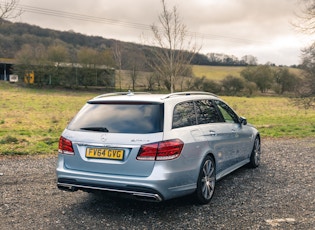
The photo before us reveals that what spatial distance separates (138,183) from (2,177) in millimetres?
→ 3746

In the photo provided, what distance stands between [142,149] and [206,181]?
1.40 m

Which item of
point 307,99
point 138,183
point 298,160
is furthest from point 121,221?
point 307,99

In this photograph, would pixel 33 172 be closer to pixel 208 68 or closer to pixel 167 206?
pixel 167 206

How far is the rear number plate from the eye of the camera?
14.2ft

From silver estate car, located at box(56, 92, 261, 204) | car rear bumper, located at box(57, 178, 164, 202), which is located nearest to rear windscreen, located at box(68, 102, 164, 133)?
silver estate car, located at box(56, 92, 261, 204)

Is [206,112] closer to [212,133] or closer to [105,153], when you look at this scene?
[212,133]

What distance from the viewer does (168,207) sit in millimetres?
4938

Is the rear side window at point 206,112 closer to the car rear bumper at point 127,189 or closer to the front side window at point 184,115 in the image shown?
the front side window at point 184,115

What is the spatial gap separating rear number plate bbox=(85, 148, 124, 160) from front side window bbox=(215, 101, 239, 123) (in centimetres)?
262

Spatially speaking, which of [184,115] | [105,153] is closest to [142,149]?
[105,153]

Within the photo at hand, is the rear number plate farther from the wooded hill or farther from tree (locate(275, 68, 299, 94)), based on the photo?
tree (locate(275, 68, 299, 94))

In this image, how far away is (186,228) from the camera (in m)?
4.17

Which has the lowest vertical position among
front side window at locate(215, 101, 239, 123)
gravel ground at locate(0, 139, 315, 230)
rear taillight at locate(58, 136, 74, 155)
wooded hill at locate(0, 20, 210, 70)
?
gravel ground at locate(0, 139, 315, 230)

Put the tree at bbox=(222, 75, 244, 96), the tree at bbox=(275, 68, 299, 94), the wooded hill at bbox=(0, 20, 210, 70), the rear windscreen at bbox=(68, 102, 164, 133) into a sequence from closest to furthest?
the rear windscreen at bbox=(68, 102, 164, 133) → the tree at bbox=(275, 68, 299, 94) → the wooded hill at bbox=(0, 20, 210, 70) → the tree at bbox=(222, 75, 244, 96)
